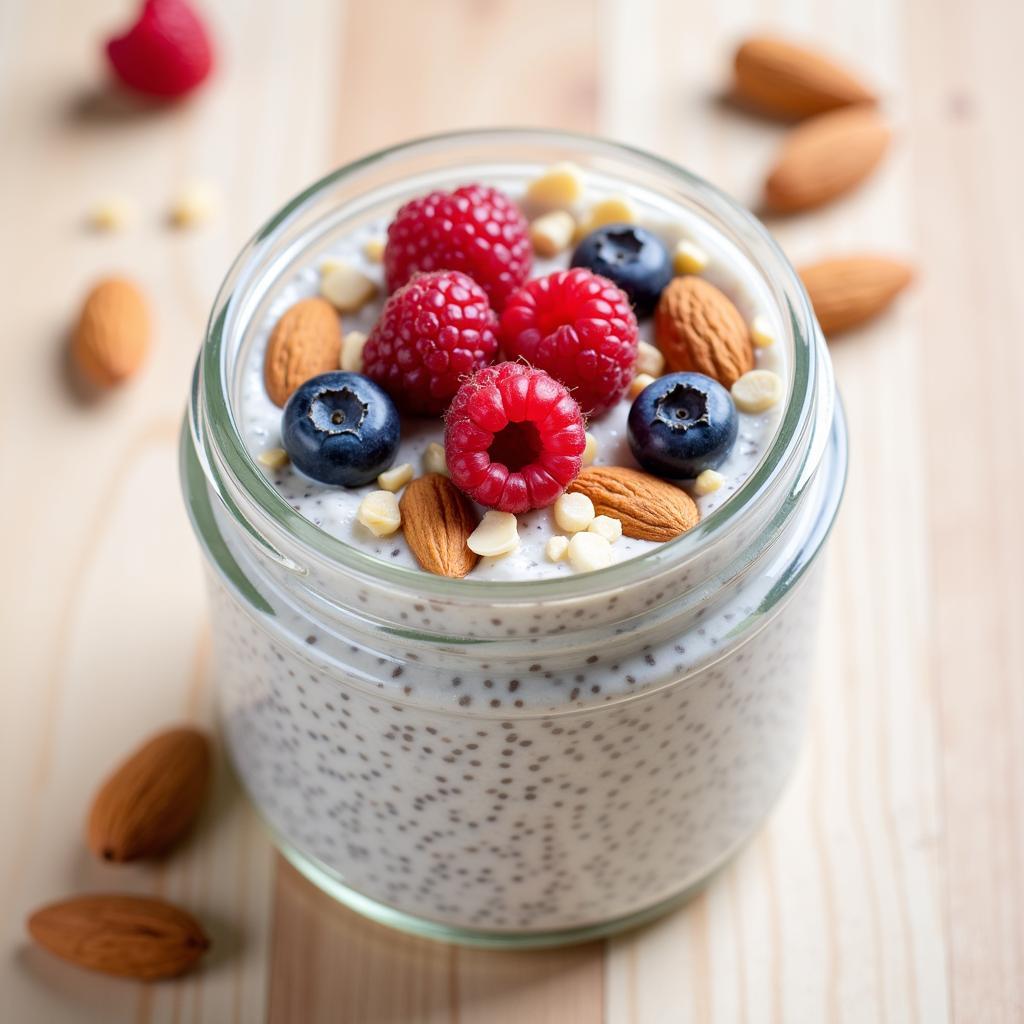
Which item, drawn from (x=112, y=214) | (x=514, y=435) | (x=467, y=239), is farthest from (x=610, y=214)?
(x=112, y=214)

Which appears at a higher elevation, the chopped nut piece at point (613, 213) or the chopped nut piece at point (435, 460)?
the chopped nut piece at point (613, 213)

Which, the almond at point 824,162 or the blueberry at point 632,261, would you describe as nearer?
the blueberry at point 632,261

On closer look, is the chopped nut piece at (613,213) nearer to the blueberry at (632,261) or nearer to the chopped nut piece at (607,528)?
the blueberry at (632,261)

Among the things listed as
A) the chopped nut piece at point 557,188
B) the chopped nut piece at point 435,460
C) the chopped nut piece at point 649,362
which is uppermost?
the chopped nut piece at point 557,188

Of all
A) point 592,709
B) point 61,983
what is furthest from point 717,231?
point 61,983

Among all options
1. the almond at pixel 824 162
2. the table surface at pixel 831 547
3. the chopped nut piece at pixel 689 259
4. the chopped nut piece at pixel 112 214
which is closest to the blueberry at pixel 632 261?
the chopped nut piece at pixel 689 259

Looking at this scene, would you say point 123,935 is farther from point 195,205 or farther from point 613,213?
point 195,205
